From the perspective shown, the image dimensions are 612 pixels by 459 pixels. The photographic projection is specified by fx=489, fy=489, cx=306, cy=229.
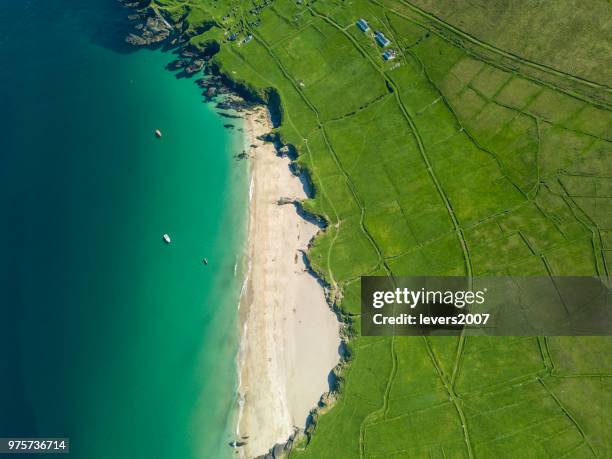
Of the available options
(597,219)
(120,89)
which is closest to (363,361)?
(597,219)

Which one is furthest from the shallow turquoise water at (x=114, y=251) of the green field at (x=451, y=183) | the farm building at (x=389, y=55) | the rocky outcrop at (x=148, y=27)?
the farm building at (x=389, y=55)

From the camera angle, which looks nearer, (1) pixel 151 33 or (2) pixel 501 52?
(2) pixel 501 52

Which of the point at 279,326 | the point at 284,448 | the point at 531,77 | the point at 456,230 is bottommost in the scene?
the point at 284,448

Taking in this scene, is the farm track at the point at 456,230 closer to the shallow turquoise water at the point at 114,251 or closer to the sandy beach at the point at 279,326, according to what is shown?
the sandy beach at the point at 279,326

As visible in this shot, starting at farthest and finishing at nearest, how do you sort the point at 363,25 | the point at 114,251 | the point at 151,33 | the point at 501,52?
the point at 151,33 < the point at 363,25 < the point at 114,251 < the point at 501,52

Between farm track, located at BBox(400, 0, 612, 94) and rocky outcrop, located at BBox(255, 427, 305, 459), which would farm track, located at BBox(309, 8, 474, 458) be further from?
farm track, located at BBox(400, 0, 612, 94)

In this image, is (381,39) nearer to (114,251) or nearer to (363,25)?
(363,25)

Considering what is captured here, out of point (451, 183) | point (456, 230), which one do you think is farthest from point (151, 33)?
point (456, 230)
